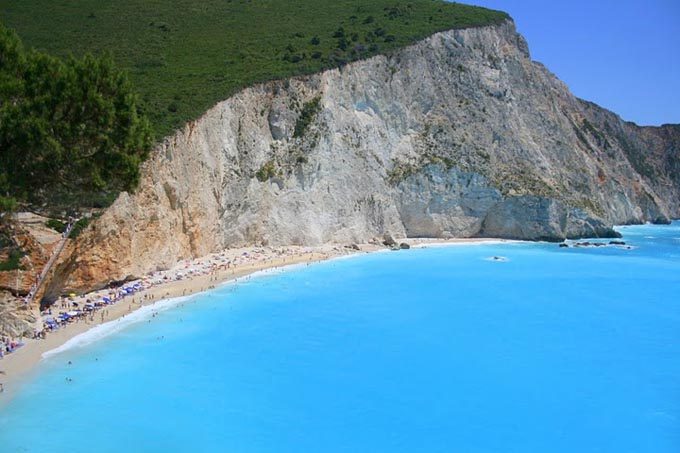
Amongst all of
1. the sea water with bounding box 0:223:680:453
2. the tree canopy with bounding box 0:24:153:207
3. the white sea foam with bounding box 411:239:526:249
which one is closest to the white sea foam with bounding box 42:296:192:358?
the sea water with bounding box 0:223:680:453

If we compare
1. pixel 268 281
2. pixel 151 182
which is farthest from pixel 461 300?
pixel 151 182

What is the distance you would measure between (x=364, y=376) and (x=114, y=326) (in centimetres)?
1056

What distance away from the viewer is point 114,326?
933 inches

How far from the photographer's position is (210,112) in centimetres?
4031

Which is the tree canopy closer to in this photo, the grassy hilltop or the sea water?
the sea water

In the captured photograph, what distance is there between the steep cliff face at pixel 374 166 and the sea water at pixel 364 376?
17.9 feet

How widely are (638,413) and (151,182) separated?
24853 millimetres

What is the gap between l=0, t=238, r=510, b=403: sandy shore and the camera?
18.5 meters

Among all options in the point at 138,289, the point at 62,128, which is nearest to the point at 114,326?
the point at 138,289

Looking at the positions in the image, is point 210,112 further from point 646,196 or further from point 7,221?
point 646,196

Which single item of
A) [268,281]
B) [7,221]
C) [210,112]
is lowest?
[268,281]

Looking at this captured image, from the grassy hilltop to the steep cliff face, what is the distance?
1.79 metres

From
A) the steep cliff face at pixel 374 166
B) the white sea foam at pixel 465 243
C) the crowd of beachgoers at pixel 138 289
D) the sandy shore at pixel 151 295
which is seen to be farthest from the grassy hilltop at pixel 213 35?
the white sea foam at pixel 465 243

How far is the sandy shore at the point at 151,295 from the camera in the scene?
18.5 m
